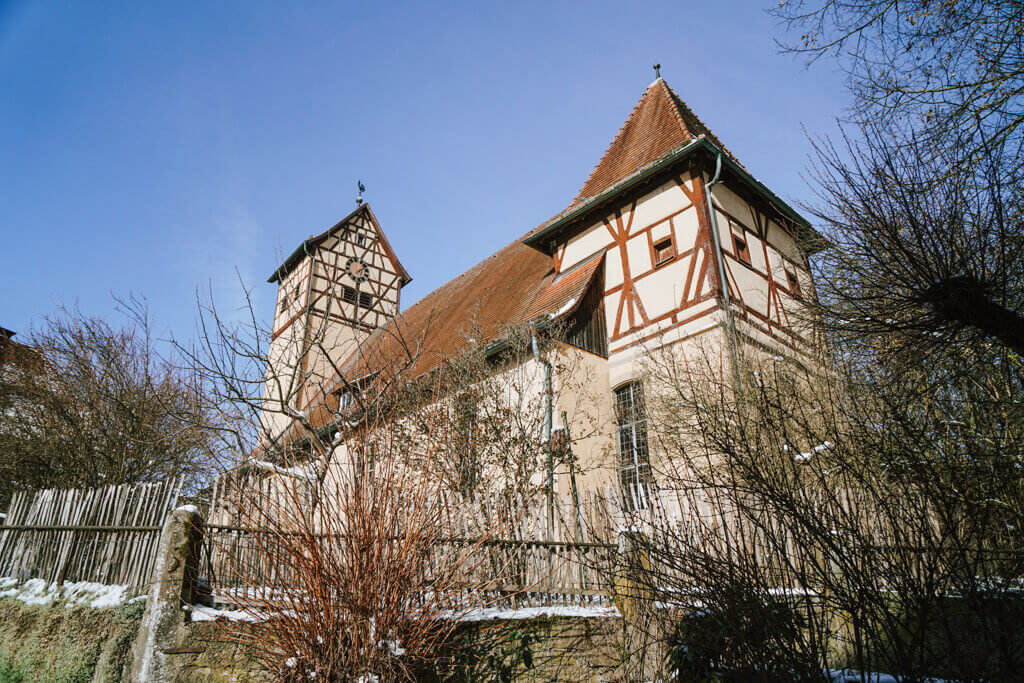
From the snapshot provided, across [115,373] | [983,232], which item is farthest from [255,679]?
[115,373]

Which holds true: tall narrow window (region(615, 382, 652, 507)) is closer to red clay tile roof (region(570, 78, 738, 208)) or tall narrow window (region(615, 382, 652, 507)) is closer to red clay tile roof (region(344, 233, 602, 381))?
red clay tile roof (region(344, 233, 602, 381))

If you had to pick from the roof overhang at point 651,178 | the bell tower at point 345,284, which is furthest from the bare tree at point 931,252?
the bell tower at point 345,284

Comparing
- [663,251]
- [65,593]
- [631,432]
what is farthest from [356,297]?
[65,593]

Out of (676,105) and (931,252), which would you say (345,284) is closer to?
(676,105)

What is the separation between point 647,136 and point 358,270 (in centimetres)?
1240

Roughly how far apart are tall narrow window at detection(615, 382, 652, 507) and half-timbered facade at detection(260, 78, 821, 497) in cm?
2

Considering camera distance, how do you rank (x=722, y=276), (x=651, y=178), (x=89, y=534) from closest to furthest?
1. (x=89, y=534)
2. (x=722, y=276)
3. (x=651, y=178)

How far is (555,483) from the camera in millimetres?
9461

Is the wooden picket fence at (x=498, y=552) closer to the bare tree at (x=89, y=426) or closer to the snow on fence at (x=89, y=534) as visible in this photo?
the snow on fence at (x=89, y=534)

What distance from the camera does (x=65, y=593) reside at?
597cm

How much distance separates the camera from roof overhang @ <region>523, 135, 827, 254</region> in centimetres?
1095

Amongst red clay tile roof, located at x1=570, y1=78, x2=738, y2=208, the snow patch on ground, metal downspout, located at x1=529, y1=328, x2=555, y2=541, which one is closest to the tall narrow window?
metal downspout, located at x1=529, y1=328, x2=555, y2=541

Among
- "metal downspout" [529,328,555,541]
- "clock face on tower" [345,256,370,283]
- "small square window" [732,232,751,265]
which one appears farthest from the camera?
"clock face on tower" [345,256,370,283]

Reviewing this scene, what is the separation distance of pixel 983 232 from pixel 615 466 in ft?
21.7
